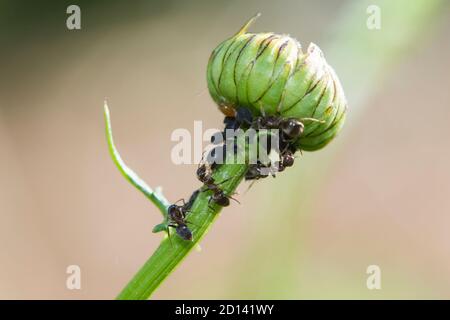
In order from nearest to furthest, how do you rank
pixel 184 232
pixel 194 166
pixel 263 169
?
pixel 184 232 → pixel 263 169 → pixel 194 166

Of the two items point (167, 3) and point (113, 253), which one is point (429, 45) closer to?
point (167, 3)

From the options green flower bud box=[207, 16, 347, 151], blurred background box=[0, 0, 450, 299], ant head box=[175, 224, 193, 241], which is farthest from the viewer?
blurred background box=[0, 0, 450, 299]

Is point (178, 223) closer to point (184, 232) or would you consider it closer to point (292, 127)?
point (184, 232)

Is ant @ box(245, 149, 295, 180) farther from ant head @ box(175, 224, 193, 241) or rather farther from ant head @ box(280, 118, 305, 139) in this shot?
ant head @ box(175, 224, 193, 241)

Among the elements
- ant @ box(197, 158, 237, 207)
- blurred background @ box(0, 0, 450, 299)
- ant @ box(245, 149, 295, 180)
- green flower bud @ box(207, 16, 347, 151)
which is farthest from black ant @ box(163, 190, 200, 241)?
blurred background @ box(0, 0, 450, 299)

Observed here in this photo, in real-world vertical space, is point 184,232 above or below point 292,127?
below

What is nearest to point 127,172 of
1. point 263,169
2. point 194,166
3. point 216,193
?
point 216,193

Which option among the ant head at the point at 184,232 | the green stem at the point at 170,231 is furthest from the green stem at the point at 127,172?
the ant head at the point at 184,232
